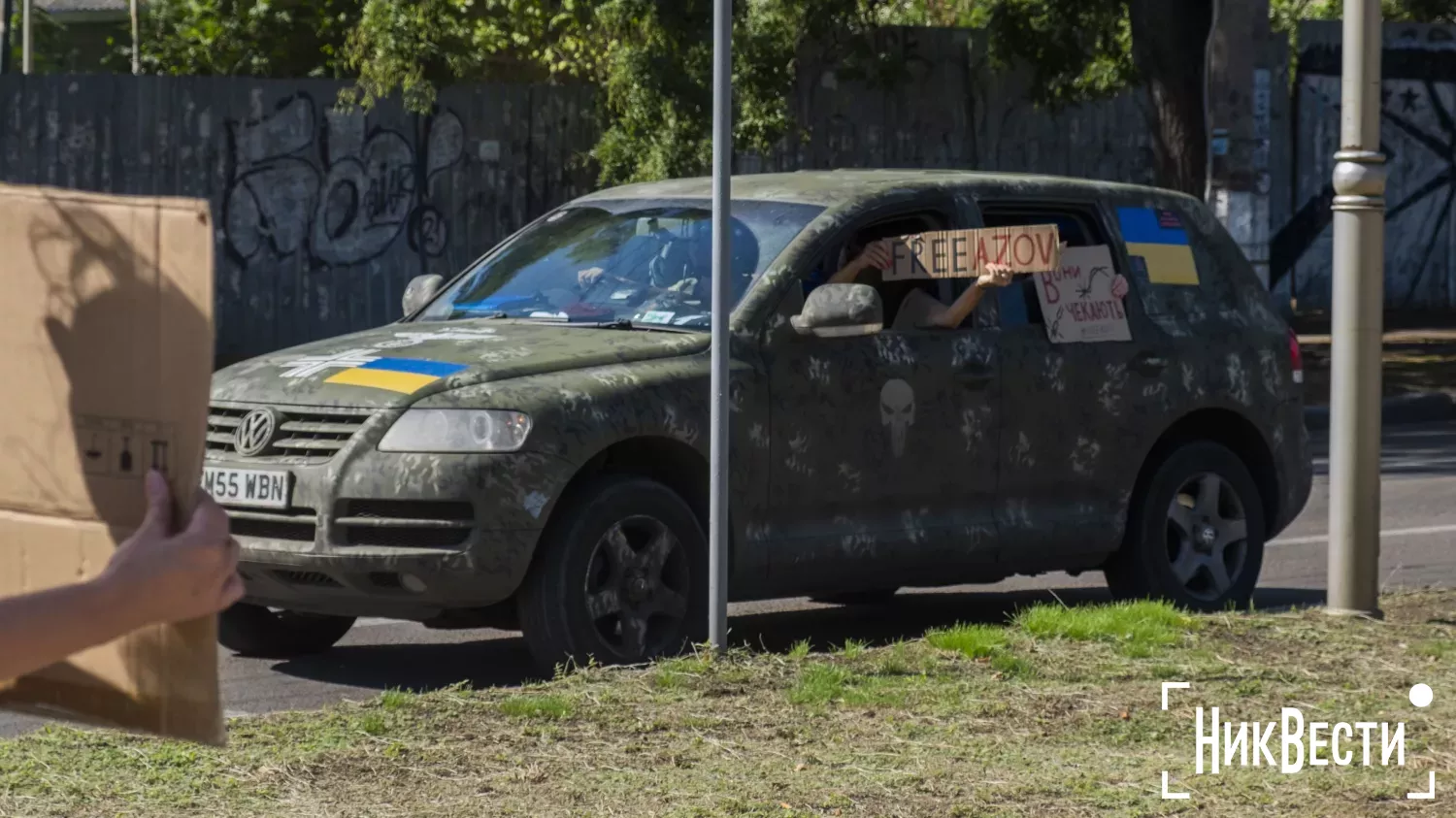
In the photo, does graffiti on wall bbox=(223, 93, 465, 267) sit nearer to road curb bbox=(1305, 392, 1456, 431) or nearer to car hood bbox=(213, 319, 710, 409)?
road curb bbox=(1305, 392, 1456, 431)

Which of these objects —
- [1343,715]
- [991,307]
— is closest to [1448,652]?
[1343,715]

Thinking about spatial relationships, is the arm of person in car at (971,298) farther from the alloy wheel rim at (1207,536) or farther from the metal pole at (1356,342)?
the alloy wheel rim at (1207,536)

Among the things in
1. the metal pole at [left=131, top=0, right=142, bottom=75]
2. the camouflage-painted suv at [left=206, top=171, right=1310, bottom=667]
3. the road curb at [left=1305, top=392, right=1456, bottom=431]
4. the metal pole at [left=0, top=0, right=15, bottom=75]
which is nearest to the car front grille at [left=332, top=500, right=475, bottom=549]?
the camouflage-painted suv at [left=206, top=171, right=1310, bottom=667]

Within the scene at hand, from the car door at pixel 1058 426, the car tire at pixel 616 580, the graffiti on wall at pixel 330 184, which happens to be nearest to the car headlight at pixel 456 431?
the car tire at pixel 616 580

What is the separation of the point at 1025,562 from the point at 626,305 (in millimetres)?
1735

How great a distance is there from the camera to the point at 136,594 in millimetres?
2209

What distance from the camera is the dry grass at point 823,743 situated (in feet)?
16.2

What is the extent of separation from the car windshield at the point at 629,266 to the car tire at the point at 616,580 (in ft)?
2.59

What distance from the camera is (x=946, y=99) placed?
22.2 metres

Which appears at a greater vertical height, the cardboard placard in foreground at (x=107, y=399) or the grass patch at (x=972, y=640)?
the cardboard placard in foreground at (x=107, y=399)

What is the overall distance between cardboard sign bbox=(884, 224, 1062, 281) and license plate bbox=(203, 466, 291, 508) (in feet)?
7.48

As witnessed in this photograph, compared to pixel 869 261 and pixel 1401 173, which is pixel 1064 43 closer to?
pixel 1401 173

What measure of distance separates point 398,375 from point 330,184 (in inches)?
516

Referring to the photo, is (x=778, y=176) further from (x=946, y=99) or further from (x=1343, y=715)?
(x=946, y=99)
